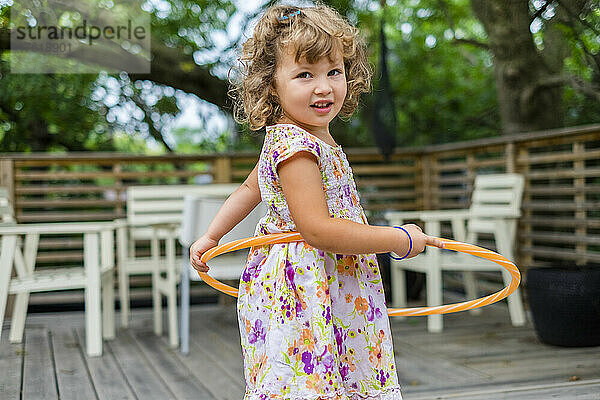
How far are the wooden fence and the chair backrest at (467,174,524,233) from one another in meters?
0.21

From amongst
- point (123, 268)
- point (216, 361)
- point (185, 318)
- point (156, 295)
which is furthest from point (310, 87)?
point (123, 268)

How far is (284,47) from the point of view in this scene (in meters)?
1.33

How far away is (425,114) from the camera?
20.3 feet

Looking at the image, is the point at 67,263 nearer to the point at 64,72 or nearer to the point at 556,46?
the point at 64,72

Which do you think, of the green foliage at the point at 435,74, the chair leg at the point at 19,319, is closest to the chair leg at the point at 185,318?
the chair leg at the point at 19,319

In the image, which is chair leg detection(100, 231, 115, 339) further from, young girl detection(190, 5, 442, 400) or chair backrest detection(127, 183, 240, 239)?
young girl detection(190, 5, 442, 400)

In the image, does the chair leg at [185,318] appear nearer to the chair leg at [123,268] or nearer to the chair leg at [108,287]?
the chair leg at [108,287]

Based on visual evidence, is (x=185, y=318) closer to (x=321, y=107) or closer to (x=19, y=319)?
(x=19, y=319)

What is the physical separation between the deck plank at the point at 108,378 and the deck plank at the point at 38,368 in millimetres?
163

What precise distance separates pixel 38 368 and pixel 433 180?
10.5ft

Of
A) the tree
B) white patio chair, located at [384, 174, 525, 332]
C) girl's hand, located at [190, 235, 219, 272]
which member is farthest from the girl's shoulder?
white patio chair, located at [384, 174, 525, 332]

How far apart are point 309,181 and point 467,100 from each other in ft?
17.1

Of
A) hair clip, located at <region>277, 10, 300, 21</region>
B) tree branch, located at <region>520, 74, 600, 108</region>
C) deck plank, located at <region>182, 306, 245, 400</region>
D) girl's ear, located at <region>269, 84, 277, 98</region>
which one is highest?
tree branch, located at <region>520, 74, 600, 108</region>

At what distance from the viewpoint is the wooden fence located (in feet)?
13.0
